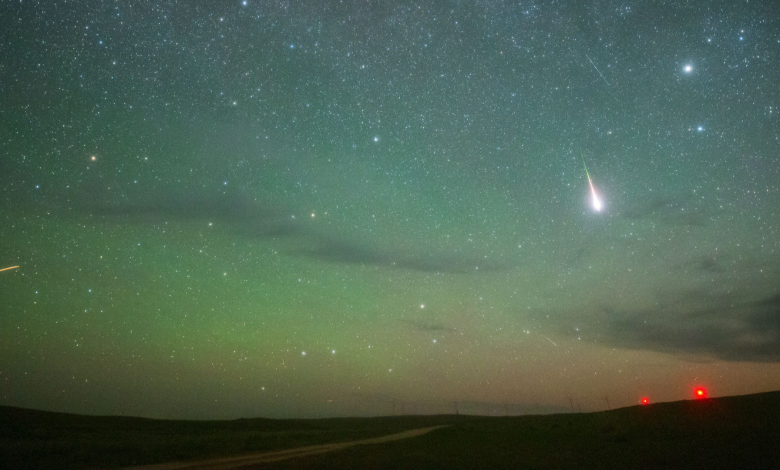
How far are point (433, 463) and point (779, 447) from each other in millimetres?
12305

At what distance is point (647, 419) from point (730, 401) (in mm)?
6427

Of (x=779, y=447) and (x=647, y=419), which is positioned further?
(x=647, y=419)

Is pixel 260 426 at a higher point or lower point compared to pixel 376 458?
lower

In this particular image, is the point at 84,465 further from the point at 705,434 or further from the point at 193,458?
the point at 705,434

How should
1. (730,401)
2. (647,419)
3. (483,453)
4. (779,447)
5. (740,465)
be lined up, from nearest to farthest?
(740,465) → (779,447) → (483,453) → (647,419) → (730,401)

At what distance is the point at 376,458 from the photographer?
65.2ft

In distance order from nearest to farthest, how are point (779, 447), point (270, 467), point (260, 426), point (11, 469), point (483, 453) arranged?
point (779, 447)
point (270, 467)
point (11, 469)
point (483, 453)
point (260, 426)

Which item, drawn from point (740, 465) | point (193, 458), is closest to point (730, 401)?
point (740, 465)

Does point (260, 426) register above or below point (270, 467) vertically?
below

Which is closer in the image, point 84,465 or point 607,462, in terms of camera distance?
point 607,462

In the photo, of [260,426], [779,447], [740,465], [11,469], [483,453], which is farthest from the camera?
[260,426]

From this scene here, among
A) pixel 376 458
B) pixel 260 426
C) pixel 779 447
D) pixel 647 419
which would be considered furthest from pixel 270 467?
pixel 260 426

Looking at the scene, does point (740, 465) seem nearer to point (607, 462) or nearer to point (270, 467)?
point (607, 462)

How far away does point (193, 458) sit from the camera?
75.1 ft
